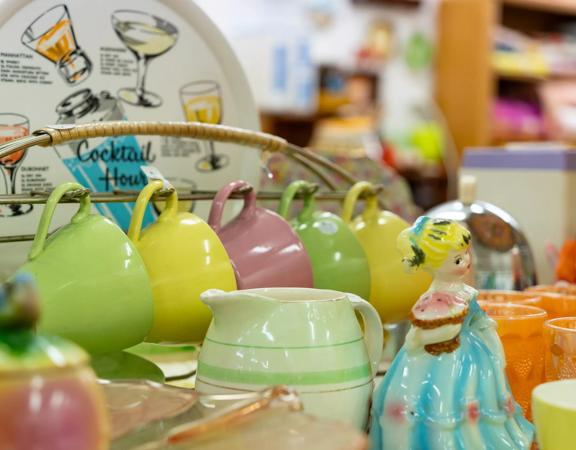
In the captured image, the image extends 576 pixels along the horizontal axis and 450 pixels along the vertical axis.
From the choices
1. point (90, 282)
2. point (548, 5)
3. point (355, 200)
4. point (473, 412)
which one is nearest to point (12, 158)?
point (90, 282)

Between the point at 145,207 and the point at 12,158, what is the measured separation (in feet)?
0.55

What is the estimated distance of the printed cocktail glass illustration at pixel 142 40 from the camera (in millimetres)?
923

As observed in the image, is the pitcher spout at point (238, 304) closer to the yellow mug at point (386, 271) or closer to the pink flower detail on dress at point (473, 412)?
the pink flower detail on dress at point (473, 412)

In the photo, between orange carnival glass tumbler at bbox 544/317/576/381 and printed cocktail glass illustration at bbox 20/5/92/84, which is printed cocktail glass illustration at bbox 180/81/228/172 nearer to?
printed cocktail glass illustration at bbox 20/5/92/84

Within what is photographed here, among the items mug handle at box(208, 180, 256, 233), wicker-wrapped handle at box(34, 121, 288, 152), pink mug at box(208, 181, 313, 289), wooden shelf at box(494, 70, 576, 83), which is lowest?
wooden shelf at box(494, 70, 576, 83)

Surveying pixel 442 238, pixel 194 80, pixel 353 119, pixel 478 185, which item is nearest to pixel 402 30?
pixel 353 119

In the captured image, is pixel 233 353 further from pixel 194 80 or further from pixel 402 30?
pixel 402 30

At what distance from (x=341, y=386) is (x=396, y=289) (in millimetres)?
296

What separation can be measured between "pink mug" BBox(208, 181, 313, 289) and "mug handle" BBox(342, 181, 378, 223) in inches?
5.5

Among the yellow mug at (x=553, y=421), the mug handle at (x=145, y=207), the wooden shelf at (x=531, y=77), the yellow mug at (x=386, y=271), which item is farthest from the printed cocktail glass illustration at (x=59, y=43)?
the wooden shelf at (x=531, y=77)

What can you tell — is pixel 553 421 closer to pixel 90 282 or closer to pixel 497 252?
pixel 90 282

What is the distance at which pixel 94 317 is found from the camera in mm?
639

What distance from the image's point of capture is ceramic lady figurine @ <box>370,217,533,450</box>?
1.96ft

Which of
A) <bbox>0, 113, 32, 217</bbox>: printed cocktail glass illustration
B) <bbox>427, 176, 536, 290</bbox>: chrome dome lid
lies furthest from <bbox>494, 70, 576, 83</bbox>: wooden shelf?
<bbox>0, 113, 32, 217</bbox>: printed cocktail glass illustration
